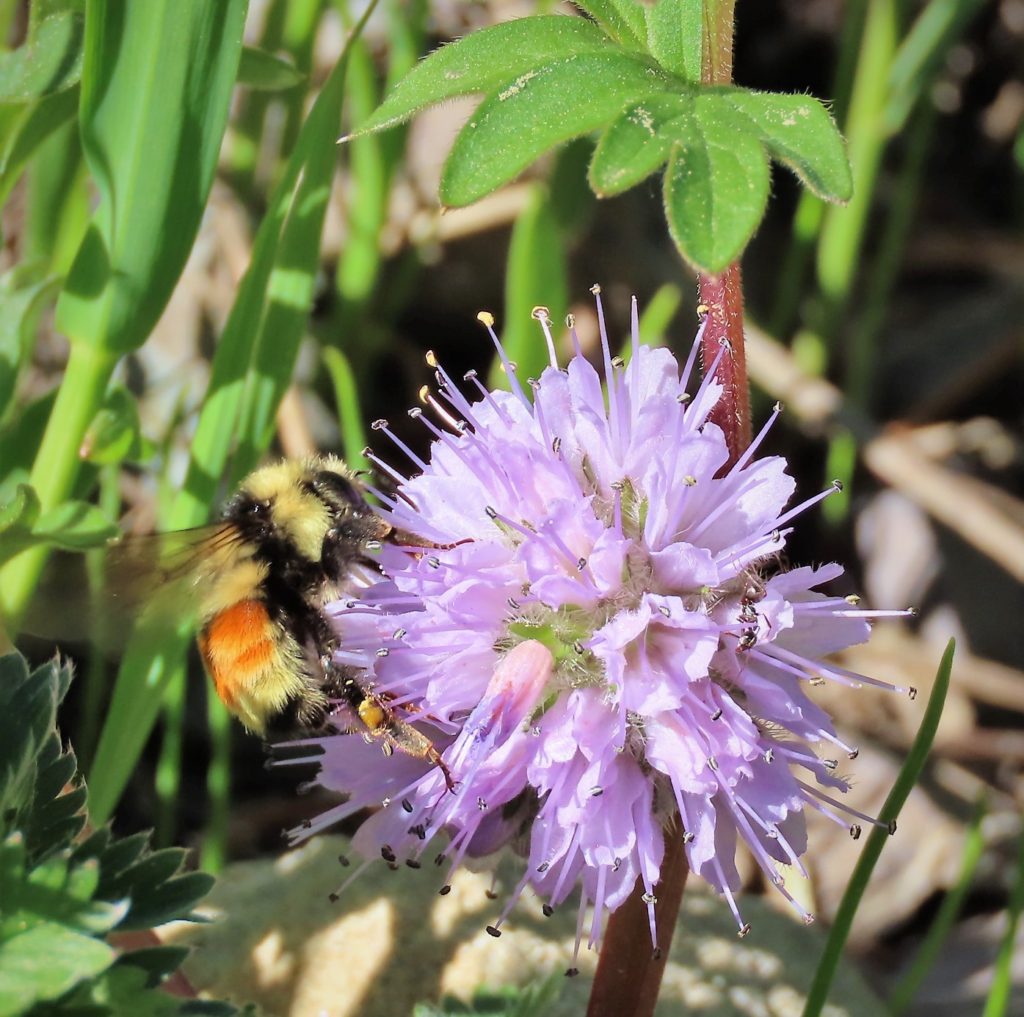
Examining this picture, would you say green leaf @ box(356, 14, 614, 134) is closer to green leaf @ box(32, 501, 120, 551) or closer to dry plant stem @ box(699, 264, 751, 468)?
dry plant stem @ box(699, 264, 751, 468)

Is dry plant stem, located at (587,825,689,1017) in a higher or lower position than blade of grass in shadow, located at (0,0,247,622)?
lower

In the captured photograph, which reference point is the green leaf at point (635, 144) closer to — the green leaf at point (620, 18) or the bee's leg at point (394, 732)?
the green leaf at point (620, 18)

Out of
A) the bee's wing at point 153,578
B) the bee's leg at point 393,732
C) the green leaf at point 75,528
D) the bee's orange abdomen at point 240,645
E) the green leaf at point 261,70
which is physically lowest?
the bee's leg at point 393,732

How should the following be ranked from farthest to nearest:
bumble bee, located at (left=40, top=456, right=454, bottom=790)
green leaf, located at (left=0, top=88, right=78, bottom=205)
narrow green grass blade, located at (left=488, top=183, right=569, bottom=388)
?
narrow green grass blade, located at (left=488, top=183, right=569, bottom=388)
green leaf, located at (left=0, top=88, right=78, bottom=205)
bumble bee, located at (left=40, top=456, right=454, bottom=790)

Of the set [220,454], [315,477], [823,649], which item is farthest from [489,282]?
[823,649]

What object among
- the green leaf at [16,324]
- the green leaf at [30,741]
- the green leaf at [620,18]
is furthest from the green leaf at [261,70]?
the green leaf at [30,741]

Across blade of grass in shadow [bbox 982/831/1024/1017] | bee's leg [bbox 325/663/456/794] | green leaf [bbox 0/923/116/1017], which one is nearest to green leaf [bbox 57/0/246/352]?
bee's leg [bbox 325/663/456/794]
